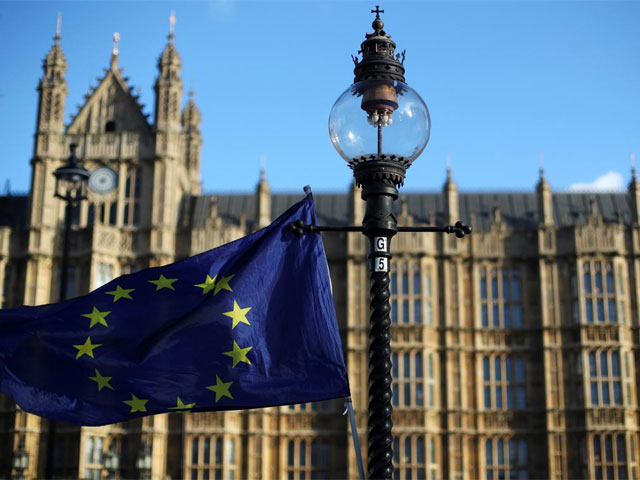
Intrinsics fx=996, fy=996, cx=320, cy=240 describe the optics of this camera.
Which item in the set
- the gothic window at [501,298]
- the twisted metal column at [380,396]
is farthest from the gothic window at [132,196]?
the twisted metal column at [380,396]

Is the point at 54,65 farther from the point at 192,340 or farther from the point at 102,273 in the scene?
the point at 192,340

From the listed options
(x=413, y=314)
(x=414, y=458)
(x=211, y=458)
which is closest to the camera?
(x=414, y=458)

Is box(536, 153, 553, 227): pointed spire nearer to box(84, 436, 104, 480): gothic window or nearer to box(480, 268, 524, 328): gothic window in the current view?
box(480, 268, 524, 328): gothic window

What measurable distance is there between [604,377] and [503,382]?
14.6 ft

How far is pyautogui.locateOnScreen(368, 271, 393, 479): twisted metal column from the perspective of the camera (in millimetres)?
9781

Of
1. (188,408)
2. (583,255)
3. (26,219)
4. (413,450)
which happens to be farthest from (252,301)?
(26,219)

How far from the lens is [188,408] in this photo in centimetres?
1188

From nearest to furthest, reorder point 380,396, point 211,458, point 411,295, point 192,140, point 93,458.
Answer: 1. point 380,396
2. point 93,458
3. point 211,458
4. point 411,295
5. point 192,140

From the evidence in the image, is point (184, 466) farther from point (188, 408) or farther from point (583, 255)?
point (188, 408)

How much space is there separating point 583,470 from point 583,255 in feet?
31.6

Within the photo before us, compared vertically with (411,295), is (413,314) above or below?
below

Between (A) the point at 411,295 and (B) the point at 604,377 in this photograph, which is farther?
(A) the point at 411,295

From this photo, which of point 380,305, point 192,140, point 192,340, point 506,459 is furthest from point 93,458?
point 380,305

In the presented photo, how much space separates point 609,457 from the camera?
43.3 metres
